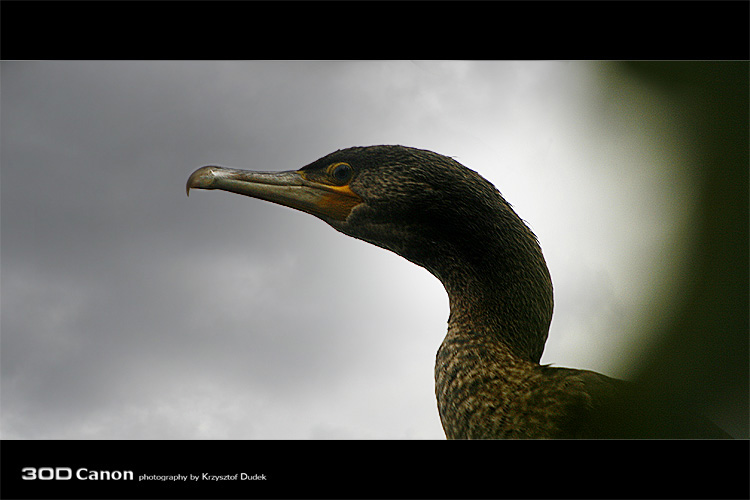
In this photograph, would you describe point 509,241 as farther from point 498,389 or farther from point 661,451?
point 661,451

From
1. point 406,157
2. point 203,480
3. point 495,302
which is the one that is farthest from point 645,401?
point 406,157

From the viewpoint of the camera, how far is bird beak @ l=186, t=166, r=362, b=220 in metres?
3.30

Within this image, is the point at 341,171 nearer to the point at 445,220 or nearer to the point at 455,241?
the point at 445,220

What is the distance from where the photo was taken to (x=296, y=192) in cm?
341

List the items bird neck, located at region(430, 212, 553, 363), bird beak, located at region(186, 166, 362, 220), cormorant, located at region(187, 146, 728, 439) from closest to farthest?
cormorant, located at region(187, 146, 728, 439) → bird neck, located at region(430, 212, 553, 363) → bird beak, located at region(186, 166, 362, 220)

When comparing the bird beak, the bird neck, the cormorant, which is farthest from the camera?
the bird beak

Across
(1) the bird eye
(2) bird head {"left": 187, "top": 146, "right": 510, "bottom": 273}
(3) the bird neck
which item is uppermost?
(1) the bird eye

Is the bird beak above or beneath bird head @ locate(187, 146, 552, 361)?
above

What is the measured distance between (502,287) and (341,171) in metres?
1.18

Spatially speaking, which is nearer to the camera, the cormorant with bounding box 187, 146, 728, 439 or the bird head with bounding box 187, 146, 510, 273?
the cormorant with bounding box 187, 146, 728, 439

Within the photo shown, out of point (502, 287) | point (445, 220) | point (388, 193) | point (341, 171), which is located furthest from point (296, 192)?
point (502, 287)

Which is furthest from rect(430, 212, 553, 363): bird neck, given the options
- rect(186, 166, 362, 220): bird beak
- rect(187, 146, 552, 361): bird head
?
rect(186, 166, 362, 220): bird beak

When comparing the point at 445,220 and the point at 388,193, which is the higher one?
the point at 388,193

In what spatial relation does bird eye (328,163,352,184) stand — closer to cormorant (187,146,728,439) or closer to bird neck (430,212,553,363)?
cormorant (187,146,728,439)
